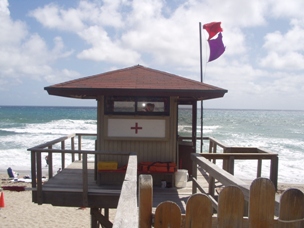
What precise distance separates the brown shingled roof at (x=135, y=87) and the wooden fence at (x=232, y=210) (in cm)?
368

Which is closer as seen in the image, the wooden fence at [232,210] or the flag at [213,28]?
the wooden fence at [232,210]

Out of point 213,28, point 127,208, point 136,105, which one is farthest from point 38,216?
point 127,208

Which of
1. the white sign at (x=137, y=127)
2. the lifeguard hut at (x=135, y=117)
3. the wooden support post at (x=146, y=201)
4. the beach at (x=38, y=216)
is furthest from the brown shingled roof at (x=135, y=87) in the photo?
the beach at (x=38, y=216)

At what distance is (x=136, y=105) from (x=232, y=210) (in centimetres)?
420

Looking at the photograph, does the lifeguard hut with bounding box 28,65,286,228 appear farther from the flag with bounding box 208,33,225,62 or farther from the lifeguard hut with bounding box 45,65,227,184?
the flag with bounding box 208,33,225,62

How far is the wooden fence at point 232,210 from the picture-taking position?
65.9 inches

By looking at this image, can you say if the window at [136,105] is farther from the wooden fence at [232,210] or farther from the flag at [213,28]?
the wooden fence at [232,210]

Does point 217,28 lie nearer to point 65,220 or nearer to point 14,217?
point 65,220

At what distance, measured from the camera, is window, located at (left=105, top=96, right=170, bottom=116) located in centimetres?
577

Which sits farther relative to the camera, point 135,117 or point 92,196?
point 135,117

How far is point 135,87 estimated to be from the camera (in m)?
5.37

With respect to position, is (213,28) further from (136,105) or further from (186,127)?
(136,105)

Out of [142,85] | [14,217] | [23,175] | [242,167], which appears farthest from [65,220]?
[242,167]

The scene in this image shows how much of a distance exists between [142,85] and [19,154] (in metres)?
21.7
